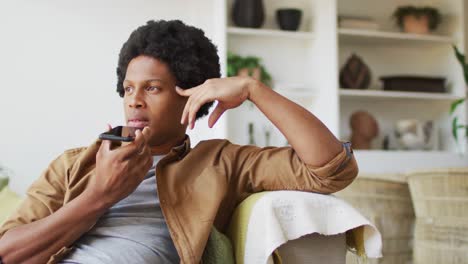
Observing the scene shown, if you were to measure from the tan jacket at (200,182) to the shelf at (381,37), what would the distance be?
→ 2.93 metres

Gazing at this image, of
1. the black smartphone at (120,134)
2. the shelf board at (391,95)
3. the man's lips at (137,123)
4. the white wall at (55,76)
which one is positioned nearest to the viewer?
the black smartphone at (120,134)

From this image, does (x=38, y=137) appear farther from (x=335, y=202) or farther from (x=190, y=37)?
(x=335, y=202)

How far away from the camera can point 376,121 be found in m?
4.58

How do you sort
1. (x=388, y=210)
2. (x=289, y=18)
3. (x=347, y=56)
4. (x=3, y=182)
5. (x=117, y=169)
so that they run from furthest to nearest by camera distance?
1. (x=347, y=56)
2. (x=289, y=18)
3. (x=388, y=210)
4. (x=3, y=182)
5. (x=117, y=169)

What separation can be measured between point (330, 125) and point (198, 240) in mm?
2902

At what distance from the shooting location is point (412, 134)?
450 centimetres

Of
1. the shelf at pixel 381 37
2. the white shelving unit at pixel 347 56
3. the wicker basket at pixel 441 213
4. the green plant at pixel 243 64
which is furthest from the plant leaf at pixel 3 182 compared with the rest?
the shelf at pixel 381 37

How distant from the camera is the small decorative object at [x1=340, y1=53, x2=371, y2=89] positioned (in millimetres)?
4406

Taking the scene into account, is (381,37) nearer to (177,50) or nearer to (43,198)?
(177,50)

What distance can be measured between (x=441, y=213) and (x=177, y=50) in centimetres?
183

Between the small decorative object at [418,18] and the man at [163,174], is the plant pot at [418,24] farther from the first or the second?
the man at [163,174]

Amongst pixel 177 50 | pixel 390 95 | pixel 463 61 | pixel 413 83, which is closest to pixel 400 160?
pixel 390 95

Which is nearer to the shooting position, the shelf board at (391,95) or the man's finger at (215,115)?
the man's finger at (215,115)

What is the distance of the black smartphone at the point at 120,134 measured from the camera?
1230mm
